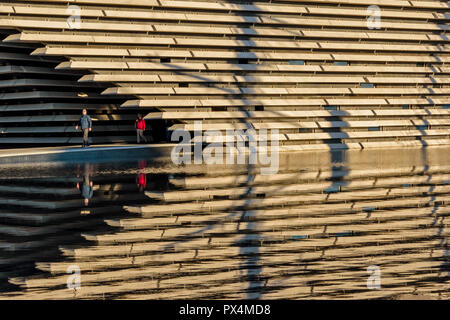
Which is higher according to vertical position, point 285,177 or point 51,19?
point 51,19

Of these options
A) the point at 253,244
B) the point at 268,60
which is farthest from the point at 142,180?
the point at 268,60

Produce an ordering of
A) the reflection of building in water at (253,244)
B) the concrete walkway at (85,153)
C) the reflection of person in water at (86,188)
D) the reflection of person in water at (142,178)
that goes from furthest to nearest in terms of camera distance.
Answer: the concrete walkway at (85,153) → the reflection of person in water at (142,178) → the reflection of person in water at (86,188) → the reflection of building in water at (253,244)

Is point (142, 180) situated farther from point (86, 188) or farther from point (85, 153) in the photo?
point (85, 153)

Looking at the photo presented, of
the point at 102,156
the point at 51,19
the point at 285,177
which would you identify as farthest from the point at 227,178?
the point at 51,19

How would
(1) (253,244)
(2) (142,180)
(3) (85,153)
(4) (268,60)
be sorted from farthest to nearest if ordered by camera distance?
(4) (268,60) < (3) (85,153) < (2) (142,180) < (1) (253,244)

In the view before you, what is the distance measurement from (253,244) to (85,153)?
52.9ft

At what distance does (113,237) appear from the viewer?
8.76 m

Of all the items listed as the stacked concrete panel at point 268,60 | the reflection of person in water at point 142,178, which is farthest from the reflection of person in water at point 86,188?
the stacked concrete panel at point 268,60

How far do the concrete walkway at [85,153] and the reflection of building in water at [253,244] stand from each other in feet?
26.0

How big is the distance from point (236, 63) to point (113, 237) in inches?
936

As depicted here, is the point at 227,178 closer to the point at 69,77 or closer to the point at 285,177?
the point at 285,177

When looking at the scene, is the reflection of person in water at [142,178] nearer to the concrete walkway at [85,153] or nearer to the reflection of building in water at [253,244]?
the reflection of building in water at [253,244]

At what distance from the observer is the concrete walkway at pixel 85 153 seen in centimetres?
2190

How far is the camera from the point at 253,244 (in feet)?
27.1
